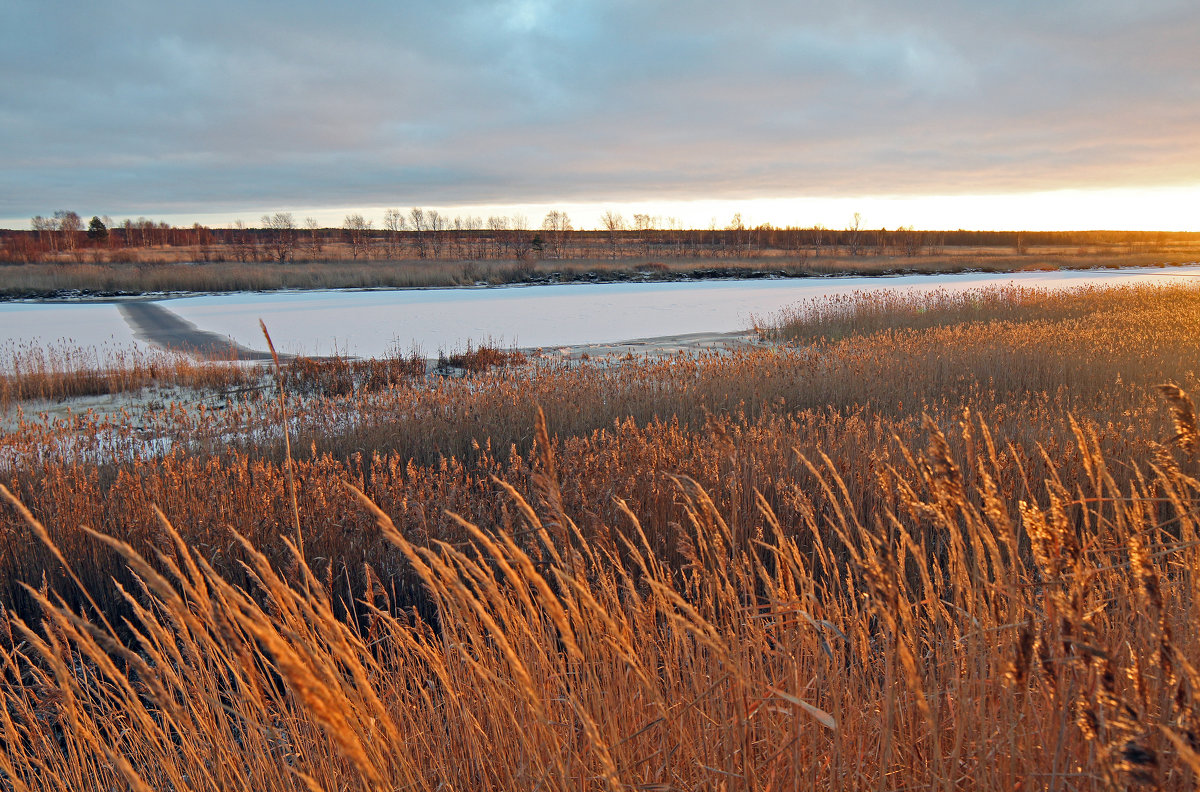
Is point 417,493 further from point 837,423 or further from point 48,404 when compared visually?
point 48,404

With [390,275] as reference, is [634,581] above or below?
below

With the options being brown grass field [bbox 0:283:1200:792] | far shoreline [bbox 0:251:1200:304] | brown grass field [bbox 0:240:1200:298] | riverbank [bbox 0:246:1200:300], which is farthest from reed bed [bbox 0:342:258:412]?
brown grass field [bbox 0:240:1200:298]

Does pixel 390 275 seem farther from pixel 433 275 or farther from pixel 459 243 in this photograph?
pixel 459 243

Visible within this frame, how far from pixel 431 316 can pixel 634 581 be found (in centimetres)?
1760

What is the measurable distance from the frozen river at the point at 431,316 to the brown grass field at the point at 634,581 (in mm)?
4903

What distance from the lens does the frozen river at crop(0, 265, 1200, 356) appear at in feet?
51.8

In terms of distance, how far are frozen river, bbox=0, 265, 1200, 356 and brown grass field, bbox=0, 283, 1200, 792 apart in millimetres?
4903

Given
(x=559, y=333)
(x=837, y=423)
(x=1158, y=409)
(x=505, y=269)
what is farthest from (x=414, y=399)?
(x=505, y=269)

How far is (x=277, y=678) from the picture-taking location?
338cm

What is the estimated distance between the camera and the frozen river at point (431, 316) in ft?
51.8

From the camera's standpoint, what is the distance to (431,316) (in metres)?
20.3

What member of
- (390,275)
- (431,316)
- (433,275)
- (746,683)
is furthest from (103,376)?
(390,275)

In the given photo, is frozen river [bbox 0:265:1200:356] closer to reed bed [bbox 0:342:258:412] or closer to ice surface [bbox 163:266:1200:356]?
ice surface [bbox 163:266:1200:356]

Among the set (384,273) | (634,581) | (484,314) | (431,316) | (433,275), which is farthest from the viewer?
(384,273)
